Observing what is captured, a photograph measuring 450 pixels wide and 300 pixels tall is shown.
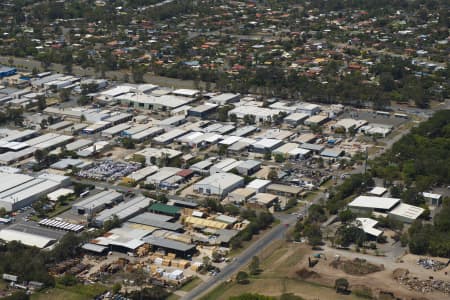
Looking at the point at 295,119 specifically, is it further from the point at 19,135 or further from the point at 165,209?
the point at 19,135

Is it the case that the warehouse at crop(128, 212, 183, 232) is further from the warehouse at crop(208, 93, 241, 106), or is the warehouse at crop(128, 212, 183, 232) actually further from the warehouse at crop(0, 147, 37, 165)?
the warehouse at crop(208, 93, 241, 106)

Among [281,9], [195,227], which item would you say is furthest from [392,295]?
[281,9]

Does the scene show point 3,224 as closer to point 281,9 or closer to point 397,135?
point 397,135

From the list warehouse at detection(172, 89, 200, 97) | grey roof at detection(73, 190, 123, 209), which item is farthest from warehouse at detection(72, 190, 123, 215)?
warehouse at detection(172, 89, 200, 97)

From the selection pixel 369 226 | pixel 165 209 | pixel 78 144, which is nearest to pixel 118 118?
pixel 78 144

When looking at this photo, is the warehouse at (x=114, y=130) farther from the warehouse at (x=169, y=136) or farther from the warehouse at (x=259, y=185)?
the warehouse at (x=259, y=185)

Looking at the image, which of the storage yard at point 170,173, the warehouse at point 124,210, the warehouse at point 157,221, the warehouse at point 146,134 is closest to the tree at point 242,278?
the storage yard at point 170,173
